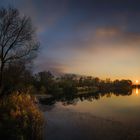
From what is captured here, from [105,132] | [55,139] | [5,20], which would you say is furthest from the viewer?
[5,20]

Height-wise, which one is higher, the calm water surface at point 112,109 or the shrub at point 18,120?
the shrub at point 18,120

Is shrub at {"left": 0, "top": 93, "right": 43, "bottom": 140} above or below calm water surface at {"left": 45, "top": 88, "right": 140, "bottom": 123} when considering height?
above

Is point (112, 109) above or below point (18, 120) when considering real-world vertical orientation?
below

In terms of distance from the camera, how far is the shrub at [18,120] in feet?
46.0

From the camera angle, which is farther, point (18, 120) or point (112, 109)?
point (112, 109)

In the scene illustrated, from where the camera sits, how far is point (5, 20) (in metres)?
22.0

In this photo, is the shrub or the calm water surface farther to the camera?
the calm water surface

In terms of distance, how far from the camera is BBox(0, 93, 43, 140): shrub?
1401cm

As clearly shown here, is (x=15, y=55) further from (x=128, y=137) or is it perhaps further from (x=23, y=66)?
(x=128, y=137)

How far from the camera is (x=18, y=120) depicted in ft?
48.8

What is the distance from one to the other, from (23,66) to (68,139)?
31.4ft

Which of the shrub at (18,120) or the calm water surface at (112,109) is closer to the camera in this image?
the shrub at (18,120)

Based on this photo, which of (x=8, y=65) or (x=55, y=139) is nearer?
(x=55, y=139)

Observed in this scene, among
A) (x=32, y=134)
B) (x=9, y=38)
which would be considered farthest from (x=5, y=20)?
(x=32, y=134)
